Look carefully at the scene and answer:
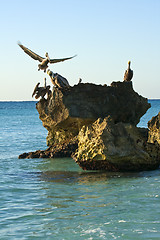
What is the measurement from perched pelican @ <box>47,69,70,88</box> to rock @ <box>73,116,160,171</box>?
3.32 m

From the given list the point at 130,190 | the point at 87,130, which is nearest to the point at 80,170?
the point at 87,130

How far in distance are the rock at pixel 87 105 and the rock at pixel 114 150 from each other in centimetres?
216

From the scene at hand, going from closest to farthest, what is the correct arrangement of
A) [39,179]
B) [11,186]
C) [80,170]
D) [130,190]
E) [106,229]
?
[106,229]
[130,190]
[11,186]
[39,179]
[80,170]

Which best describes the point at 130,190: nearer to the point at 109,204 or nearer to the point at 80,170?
the point at 109,204

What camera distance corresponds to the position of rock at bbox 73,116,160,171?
1095 cm

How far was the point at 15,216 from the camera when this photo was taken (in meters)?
7.35

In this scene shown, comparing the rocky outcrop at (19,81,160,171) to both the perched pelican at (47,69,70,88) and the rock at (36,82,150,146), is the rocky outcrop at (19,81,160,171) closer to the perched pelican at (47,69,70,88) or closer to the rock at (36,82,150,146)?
the rock at (36,82,150,146)

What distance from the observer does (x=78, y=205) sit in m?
8.01

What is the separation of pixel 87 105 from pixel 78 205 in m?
6.10

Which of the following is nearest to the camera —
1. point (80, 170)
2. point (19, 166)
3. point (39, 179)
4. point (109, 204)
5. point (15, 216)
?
point (15, 216)

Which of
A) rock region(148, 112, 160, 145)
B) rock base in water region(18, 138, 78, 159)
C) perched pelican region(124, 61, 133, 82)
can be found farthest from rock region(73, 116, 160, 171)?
perched pelican region(124, 61, 133, 82)

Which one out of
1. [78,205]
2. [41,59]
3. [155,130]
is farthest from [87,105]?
[78,205]

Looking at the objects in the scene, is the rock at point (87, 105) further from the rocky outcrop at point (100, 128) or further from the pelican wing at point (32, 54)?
the pelican wing at point (32, 54)

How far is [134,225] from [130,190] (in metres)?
2.46
